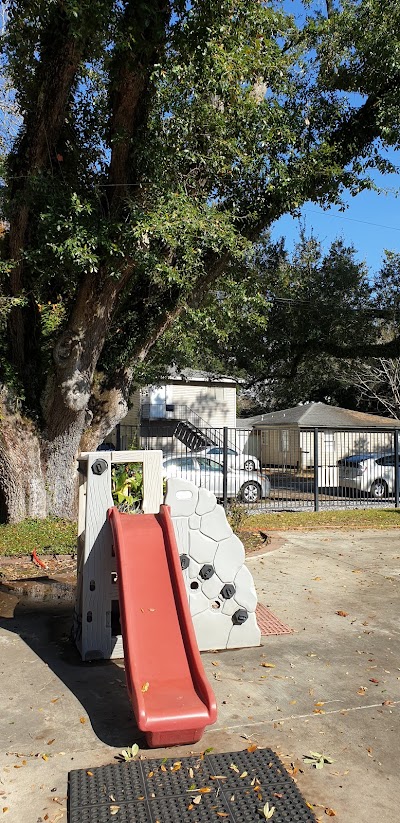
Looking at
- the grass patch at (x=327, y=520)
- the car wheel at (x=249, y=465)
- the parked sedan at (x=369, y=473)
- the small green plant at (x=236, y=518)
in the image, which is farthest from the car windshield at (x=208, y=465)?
the small green plant at (x=236, y=518)

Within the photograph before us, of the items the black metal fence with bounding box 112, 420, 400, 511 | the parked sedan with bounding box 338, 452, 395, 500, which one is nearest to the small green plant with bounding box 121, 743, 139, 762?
the black metal fence with bounding box 112, 420, 400, 511

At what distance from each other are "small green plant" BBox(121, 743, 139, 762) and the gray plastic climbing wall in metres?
1.71

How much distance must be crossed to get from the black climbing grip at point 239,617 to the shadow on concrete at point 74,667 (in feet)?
3.30

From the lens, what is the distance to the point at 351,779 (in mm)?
3463

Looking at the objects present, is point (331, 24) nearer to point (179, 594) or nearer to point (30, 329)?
point (30, 329)

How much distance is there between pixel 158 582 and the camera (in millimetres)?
4625

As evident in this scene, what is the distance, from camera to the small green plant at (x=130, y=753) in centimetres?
362

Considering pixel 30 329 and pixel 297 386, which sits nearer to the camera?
pixel 30 329

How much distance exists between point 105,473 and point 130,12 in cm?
582

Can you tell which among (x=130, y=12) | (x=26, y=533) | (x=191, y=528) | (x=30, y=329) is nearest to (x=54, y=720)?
(x=191, y=528)

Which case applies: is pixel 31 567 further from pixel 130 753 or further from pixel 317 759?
pixel 317 759

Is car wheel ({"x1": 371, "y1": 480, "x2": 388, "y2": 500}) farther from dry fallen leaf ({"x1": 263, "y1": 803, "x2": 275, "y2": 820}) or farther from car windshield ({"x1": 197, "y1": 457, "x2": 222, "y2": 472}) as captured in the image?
dry fallen leaf ({"x1": 263, "y1": 803, "x2": 275, "y2": 820})

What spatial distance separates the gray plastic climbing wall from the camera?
540 cm

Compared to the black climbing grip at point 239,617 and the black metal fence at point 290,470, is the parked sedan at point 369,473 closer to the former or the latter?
the black metal fence at point 290,470
